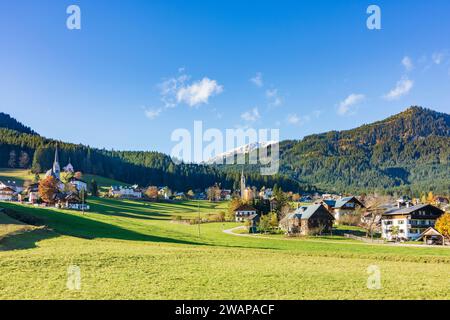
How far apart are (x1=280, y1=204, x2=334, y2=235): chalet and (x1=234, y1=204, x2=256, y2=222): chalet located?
23.8 m

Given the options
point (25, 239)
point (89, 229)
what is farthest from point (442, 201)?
point (25, 239)

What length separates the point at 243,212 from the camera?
114 metres

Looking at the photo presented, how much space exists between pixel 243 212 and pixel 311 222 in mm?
31442

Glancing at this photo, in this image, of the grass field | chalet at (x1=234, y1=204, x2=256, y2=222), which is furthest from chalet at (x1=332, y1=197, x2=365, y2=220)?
the grass field

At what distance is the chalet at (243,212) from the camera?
111312 mm

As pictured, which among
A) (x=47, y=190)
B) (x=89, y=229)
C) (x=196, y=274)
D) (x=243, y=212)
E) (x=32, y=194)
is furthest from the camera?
(x=243, y=212)

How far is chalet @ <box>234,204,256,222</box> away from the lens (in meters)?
111

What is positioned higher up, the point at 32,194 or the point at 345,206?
the point at 32,194

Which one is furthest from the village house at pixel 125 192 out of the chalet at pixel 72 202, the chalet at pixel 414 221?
the chalet at pixel 414 221

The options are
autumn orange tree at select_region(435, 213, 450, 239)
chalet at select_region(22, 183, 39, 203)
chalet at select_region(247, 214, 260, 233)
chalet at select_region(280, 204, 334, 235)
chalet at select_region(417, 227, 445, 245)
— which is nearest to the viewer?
autumn orange tree at select_region(435, 213, 450, 239)

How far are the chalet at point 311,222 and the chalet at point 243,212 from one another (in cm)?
2380

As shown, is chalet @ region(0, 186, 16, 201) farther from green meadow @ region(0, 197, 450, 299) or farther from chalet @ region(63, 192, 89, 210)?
green meadow @ region(0, 197, 450, 299)

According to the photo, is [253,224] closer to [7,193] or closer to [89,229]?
[89,229]
